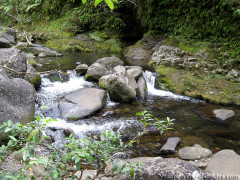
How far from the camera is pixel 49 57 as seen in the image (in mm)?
10188

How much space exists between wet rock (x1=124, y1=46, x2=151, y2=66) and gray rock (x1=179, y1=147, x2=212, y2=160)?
6.81 meters

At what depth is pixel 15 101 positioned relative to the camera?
157 inches

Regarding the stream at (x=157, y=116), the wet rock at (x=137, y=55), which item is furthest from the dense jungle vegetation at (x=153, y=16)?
the stream at (x=157, y=116)

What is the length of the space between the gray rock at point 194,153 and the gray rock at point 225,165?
30 centimetres

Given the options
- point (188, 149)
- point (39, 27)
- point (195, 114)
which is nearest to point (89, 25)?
point (39, 27)

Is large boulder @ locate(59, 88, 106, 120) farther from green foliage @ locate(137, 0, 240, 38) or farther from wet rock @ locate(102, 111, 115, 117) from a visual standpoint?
green foliage @ locate(137, 0, 240, 38)

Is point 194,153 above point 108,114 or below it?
above

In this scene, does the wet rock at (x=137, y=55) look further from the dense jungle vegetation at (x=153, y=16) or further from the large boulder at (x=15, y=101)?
the large boulder at (x=15, y=101)

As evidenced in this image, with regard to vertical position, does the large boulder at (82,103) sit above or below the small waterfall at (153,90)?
above

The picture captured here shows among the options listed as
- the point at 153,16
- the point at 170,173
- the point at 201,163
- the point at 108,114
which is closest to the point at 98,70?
the point at 108,114

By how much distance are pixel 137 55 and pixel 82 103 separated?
6.60 m

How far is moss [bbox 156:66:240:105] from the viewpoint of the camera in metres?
6.24

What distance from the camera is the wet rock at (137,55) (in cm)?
1048

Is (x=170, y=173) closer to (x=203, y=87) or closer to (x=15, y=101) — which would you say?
(x=15, y=101)
